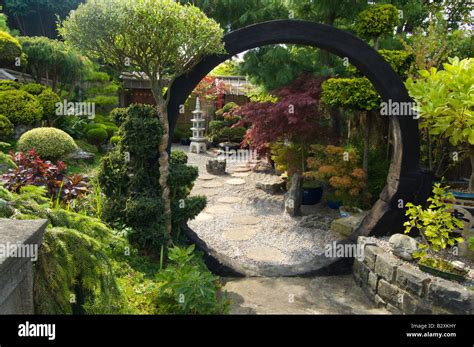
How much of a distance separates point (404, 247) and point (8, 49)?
32.0 feet

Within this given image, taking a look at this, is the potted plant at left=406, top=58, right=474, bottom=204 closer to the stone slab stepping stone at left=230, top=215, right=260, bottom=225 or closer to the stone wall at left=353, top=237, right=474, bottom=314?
the stone wall at left=353, top=237, right=474, bottom=314

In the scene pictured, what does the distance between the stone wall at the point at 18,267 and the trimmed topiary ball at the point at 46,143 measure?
5724 mm

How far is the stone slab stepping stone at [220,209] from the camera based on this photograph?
22.9ft

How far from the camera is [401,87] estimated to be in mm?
4203

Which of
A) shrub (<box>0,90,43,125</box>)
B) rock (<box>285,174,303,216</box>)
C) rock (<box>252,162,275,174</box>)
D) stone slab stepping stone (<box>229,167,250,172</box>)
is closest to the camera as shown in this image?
rock (<box>285,174,303,216</box>)

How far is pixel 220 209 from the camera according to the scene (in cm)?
713

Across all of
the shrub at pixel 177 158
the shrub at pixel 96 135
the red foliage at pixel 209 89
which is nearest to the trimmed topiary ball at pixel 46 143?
the shrub at pixel 96 135

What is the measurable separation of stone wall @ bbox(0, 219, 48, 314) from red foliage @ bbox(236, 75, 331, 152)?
5.01 m

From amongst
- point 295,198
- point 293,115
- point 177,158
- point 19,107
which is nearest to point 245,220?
point 295,198

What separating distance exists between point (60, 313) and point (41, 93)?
8.09 metres

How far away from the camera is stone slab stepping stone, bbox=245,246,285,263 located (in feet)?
16.4

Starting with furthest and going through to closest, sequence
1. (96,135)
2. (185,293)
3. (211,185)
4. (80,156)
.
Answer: (96,135), (211,185), (80,156), (185,293)

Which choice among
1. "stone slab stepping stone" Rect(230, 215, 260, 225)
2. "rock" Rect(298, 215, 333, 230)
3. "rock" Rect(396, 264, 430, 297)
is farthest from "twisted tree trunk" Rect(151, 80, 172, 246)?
"rock" Rect(298, 215, 333, 230)

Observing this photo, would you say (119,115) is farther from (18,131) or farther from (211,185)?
(18,131)
